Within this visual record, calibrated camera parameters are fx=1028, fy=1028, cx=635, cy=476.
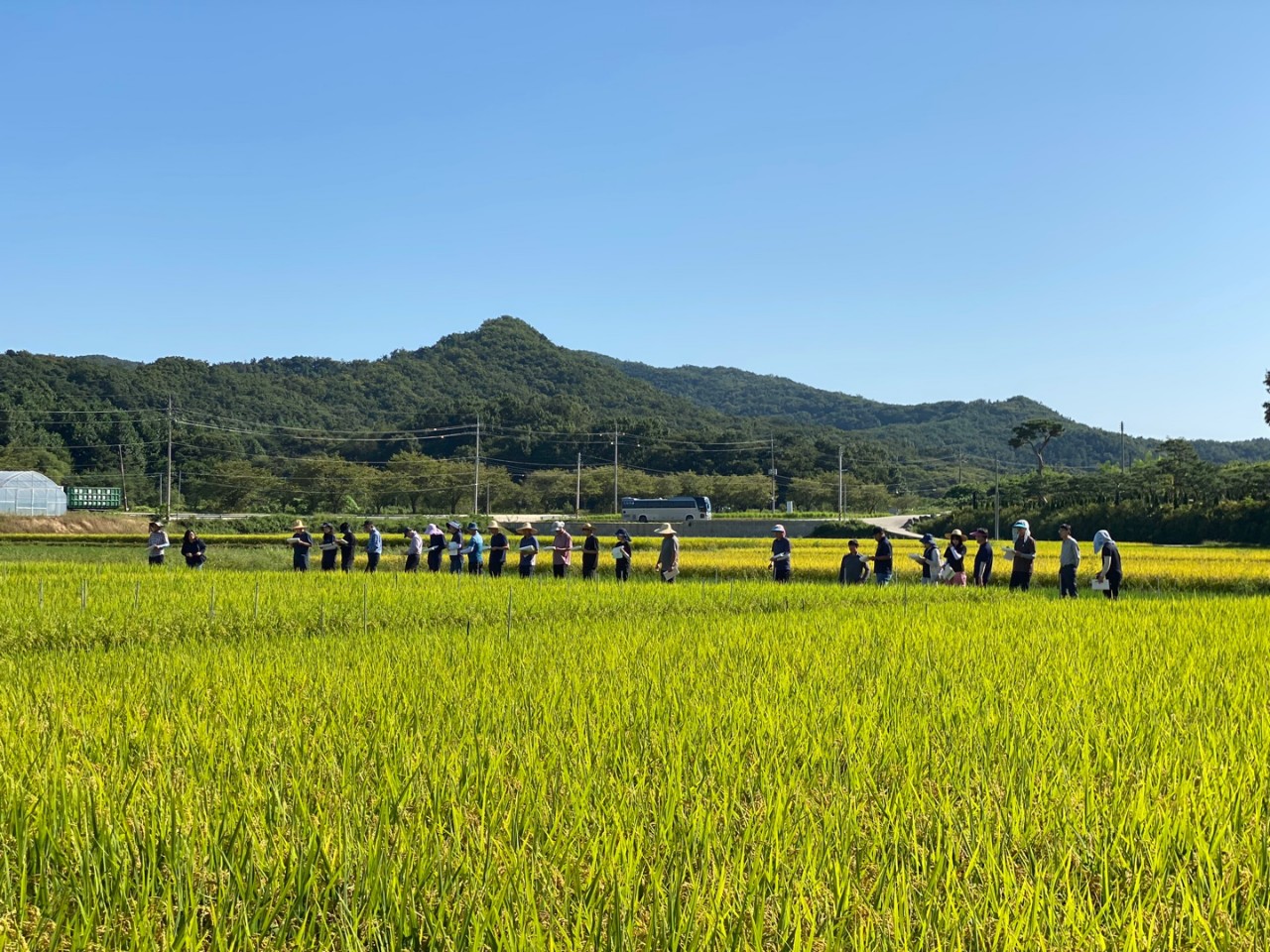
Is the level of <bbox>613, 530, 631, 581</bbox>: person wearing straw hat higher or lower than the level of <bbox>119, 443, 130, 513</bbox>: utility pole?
lower

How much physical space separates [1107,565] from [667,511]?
4519cm

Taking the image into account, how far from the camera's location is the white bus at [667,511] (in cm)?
5759

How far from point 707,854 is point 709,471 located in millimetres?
82115

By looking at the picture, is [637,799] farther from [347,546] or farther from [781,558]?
[347,546]

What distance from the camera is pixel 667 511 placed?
58219 mm

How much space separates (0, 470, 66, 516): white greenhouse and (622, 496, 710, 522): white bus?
31.5 metres

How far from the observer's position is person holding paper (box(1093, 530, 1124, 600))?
42.5ft

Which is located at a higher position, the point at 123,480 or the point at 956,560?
the point at 123,480

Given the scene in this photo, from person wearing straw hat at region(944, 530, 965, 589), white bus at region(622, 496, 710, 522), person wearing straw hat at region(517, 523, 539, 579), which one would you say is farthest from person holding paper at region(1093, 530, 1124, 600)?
white bus at region(622, 496, 710, 522)

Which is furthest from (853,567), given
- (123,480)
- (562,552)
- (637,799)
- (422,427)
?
(422,427)

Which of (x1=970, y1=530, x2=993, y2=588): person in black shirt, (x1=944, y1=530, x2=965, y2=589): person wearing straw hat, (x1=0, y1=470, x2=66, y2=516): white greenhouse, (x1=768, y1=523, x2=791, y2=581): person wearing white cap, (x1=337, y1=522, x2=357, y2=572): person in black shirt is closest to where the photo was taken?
(x1=970, y1=530, x2=993, y2=588): person in black shirt

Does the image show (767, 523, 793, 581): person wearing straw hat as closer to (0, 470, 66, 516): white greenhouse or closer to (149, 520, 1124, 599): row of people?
(149, 520, 1124, 599): row of people

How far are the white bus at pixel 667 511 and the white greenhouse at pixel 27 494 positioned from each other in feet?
103

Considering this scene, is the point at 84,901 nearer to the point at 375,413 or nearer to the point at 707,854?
the point at 707,854
